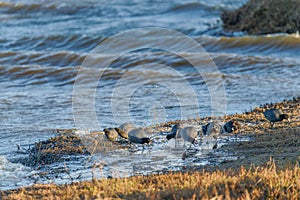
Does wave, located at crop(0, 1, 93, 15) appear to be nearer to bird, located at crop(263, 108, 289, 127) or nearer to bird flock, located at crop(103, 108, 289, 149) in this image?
bird flock, located at crop(103, 108, 289, 149)

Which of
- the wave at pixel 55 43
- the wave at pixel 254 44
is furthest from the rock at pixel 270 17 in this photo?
the wave at pixel 55 43

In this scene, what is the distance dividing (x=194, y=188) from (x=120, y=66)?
11.1 m

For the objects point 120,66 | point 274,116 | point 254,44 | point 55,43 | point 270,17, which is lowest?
point 274,116

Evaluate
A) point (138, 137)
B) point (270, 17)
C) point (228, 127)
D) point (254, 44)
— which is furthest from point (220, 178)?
point (270, 17)

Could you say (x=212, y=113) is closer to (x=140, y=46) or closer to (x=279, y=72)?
(x=279, y=72)

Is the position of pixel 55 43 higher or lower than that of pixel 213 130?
higher

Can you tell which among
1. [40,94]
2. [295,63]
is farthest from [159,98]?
[295,63]

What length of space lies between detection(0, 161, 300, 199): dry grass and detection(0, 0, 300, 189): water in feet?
5.08

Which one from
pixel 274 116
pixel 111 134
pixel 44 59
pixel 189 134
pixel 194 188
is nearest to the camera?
pixel 194 188

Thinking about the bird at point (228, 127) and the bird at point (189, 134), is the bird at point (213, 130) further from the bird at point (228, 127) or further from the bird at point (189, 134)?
the bird at point (189, 134)

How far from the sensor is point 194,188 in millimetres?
5387

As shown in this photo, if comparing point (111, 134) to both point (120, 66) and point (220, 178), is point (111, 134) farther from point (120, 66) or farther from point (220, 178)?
point (120, 66)

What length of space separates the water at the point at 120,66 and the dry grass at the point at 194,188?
1.55 meters

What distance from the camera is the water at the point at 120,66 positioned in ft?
37.3
